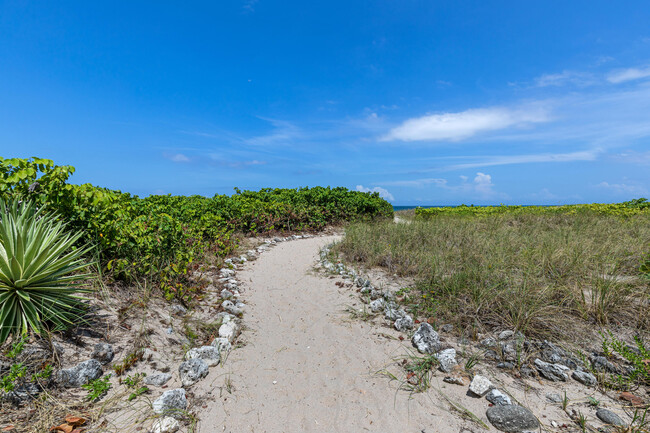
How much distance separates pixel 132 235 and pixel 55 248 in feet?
3.45

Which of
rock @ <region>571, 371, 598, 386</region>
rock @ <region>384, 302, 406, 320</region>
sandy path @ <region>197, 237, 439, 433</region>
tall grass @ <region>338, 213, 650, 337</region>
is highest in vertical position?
tall grass @ <region>338, 213, 650, 337</region>

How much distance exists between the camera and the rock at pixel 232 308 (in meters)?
4.52

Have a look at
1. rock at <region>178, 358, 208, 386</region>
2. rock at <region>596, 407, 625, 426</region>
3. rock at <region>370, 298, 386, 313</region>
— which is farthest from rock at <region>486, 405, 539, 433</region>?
rock at <region>178, 358, 208, 386</region>

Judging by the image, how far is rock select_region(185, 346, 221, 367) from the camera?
324 cm

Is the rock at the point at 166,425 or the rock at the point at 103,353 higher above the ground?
the rock at the point at 103,353

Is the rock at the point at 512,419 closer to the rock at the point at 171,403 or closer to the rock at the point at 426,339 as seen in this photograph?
the rock at the point at 426,339

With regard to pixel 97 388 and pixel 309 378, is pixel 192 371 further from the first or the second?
pixel 309 378

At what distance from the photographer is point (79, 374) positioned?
2.70 metres

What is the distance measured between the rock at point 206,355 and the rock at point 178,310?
109 cm

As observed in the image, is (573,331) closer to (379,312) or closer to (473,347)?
(473,347)

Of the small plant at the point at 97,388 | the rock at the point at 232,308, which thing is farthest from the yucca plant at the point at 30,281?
the rock at the point at 232,308

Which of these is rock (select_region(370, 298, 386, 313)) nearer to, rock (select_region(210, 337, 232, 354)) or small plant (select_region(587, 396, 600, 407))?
rock (select_region(210, 337, 232, 354))

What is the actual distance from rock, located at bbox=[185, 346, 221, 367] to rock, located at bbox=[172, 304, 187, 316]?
1.09 meters

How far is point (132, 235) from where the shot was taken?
4.36m
